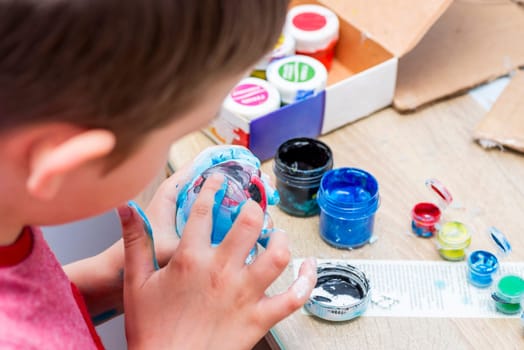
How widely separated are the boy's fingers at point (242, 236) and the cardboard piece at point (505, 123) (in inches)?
16.4

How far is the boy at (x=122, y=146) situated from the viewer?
40 centimetres

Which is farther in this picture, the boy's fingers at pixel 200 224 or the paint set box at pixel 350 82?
the paint set box at pixel 350 82

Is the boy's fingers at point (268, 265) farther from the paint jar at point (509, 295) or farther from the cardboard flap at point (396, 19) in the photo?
the cardboard flap at point (396, 19)

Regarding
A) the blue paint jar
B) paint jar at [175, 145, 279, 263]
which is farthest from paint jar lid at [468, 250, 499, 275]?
paint jar at [175, 145, 279, 263]

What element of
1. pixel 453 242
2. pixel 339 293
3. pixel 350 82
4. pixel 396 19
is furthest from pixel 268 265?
pixel 396 19

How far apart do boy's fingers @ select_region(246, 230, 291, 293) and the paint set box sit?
266 mm

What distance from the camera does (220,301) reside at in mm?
678

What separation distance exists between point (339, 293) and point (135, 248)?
0.22 m

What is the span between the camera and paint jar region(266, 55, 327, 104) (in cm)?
96

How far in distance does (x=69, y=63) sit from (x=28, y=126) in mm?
51

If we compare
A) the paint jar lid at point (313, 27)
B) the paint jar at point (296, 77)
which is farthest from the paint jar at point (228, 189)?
the paint jar lid at point (313, 27)

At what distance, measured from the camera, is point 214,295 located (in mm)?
679

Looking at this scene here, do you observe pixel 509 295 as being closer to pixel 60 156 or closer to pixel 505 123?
pixel 505 123

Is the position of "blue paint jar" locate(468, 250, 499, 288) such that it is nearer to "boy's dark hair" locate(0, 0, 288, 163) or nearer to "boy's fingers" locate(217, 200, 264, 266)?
"boy's fingers" locate(217, 200, 264, 266)
